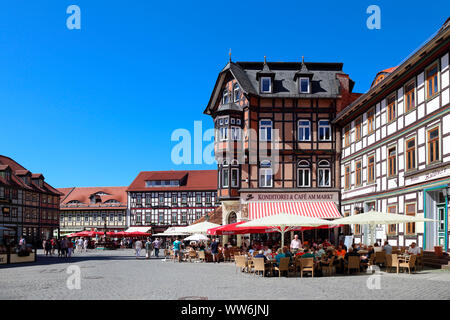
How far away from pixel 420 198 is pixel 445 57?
21.1 feet

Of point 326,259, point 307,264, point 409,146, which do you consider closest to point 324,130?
point 409,146

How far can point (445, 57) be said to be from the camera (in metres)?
22.0

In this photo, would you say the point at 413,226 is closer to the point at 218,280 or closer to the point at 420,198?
the point at 420,198

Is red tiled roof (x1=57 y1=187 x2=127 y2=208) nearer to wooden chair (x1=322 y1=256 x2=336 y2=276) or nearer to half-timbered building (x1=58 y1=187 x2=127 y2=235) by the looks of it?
half-timbered building (x1=58 y1=187 x2=127 y2=235)

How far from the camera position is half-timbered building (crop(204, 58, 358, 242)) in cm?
3859

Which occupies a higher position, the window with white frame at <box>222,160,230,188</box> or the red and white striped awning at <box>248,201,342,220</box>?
the window with white frame at <box>222,160,230,188</box>

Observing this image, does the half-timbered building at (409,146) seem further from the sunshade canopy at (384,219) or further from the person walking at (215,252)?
the person walking at (215,252)

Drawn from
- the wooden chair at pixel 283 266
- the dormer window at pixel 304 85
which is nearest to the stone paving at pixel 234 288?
the wooden chair at pixel 283 266

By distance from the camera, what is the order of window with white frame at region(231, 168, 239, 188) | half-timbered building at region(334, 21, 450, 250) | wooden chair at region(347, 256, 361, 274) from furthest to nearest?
window with white frame at region(231, 168, 239, 188) < half-timbered building at region(334, 21, 450, 250) < wooden chair at region(347, 256, 361, 274)

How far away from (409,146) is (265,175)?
1464 centimetres

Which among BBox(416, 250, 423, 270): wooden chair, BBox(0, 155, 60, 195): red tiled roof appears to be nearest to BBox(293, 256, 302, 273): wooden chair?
BBox(416, 250, 423, 270): wooden chair

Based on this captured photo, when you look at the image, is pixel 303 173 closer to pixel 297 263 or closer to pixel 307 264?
pixel 297 263

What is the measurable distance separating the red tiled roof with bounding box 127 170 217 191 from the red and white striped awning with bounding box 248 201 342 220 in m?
41.2
